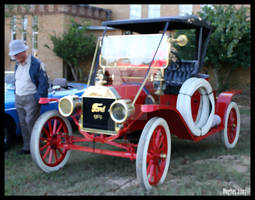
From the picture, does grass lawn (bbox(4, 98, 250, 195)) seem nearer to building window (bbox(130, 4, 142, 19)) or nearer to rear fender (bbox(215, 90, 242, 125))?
rear fender (bbox(215, 90, 242, 125))

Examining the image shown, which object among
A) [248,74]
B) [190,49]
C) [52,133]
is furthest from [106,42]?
[248,74]

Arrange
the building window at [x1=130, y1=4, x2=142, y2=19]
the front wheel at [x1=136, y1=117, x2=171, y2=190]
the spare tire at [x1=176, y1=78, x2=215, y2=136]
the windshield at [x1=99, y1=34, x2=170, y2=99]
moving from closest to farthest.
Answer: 1. the front wheel at [x1=136, y1=117, x2=171, y2=190]
2. the spare tire at [x1=176, y1=78, x2=215, y2=136]
3. the windshield at [x1=99, y1=34, x2=170, y2=99]
4. the building window at [x1=130, y1=4, x2=142, y2=19]

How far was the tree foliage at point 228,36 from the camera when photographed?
1033cm

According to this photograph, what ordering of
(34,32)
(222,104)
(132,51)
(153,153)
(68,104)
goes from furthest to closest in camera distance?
(34,32) → (222,104) → (132,51) → (68,104) → (153,153)

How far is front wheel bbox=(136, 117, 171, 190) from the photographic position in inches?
121

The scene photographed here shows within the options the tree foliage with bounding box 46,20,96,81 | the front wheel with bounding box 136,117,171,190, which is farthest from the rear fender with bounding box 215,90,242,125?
the tree foliage with bounding box 46,20,96,81

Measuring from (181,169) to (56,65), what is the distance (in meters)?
13.2

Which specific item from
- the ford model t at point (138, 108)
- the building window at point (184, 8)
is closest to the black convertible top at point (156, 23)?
the ford model t at point (138, 108)

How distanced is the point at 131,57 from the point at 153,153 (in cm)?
145

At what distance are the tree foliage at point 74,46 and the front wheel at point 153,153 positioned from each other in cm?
1150

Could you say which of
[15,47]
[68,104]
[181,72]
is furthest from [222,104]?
[15,47]

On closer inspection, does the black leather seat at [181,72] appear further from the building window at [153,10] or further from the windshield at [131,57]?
the building window at [153,10]

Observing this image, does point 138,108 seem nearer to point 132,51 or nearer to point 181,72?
point 132,51

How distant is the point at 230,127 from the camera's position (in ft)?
17.2
